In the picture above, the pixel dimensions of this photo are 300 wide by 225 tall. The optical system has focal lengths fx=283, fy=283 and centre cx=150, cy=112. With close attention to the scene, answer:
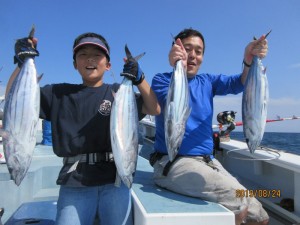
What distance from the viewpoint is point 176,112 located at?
215 centimetres

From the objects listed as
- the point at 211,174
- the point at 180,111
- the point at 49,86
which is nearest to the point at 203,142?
the point at 211,174

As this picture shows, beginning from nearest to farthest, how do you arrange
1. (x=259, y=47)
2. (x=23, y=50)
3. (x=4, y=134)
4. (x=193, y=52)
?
(x=4, y=134), (x=23, y=50), (x=259, y=47), (x=193, y=52)

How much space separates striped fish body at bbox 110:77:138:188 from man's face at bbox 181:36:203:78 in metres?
1.04

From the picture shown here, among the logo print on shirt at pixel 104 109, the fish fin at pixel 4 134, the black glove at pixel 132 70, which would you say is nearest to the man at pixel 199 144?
the black glove at pixel 132 70

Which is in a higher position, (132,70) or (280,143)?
(132,70)

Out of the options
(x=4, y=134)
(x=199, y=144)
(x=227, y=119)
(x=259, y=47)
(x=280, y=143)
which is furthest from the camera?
(x=280, y=143)

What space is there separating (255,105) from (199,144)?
27.4 inches

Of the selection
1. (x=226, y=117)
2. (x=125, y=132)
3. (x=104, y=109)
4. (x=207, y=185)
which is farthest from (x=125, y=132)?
(x=226, y=117)

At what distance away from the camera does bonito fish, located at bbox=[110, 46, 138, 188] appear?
6.39ft

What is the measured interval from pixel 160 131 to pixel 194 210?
93 cm

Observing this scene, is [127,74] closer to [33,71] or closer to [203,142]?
[33,71]

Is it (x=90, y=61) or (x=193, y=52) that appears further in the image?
(x=193, y=52)

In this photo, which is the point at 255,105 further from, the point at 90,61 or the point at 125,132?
the point at 90,61

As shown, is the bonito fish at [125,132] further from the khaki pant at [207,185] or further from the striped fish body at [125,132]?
the khaki pant at [207,185]
